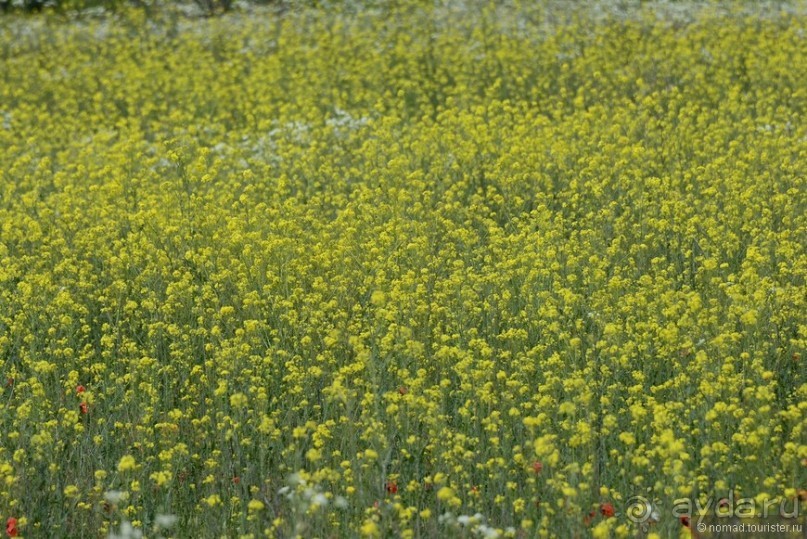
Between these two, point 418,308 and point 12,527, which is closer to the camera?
point 12,527

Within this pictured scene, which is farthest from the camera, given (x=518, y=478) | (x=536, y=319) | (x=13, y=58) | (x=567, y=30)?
(x=13, y=58)

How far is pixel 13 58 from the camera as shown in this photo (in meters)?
15.1

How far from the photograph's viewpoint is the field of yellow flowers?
489cm

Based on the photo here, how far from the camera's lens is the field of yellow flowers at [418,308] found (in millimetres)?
4890

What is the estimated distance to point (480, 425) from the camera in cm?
538

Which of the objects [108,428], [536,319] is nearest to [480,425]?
[536,319]

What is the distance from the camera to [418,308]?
6.21 m

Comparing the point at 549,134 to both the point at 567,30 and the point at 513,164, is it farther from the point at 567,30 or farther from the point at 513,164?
the point at 567,30

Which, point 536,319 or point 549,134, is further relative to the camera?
point 549,134

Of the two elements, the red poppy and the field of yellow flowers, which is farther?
the field of yellow flowers

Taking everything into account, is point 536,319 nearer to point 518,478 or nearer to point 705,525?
point 518,478

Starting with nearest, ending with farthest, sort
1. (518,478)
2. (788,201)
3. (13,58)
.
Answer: (518,478)
(788,201)
(13,58)

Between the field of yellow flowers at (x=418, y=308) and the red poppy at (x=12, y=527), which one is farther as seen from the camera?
the field of yellow flowers at (x=418, y=308)

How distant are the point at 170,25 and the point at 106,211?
28.2 feet
